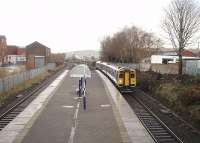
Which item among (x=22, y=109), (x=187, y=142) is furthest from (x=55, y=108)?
(x=187, y=142)

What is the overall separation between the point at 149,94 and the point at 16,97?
448 inches

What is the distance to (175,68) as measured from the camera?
163 ft

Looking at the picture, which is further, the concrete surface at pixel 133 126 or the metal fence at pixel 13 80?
the metal fence at pixel 13 80

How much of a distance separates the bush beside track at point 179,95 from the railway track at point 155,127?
5.50 feet

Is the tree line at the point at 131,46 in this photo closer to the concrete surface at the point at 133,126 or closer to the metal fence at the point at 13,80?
the metal fence at the point at 13,80

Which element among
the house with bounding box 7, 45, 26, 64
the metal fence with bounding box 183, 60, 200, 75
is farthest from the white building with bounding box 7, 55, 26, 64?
the metal fence with bounding box 183, 60, 200, 75

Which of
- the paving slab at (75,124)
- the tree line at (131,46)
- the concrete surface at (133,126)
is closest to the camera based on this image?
the paving slab at (75,124)

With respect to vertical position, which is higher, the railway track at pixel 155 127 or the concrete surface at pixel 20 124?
the concrete surface at pixel 20 124

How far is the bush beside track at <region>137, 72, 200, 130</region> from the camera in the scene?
834 inches

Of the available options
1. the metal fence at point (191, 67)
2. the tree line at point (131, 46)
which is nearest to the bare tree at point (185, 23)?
the metal fence at point (191, 67)

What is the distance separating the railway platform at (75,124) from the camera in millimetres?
15750

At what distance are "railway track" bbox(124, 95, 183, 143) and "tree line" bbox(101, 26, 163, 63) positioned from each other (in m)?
59.1

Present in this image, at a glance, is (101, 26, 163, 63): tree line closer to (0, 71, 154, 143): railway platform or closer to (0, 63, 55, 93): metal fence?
(0, 63, 55, 93): metal fence

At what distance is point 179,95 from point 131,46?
5973 centimetres
